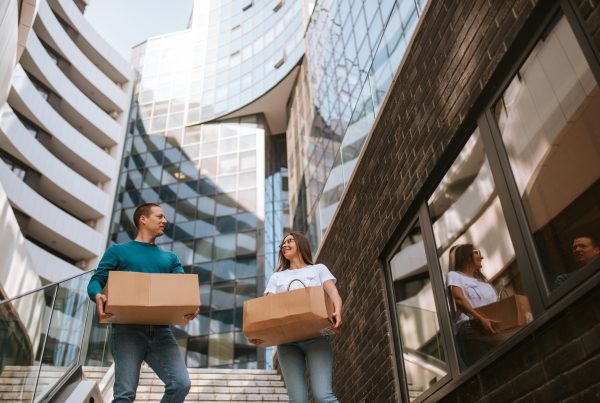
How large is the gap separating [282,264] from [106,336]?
5.16m

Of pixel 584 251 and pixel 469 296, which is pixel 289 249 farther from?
pixel 584 251

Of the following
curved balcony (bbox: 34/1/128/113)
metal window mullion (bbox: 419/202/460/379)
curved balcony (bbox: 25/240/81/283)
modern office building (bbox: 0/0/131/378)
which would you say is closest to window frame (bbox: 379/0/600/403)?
metal window mullion (bbox: 419/202/460/379)

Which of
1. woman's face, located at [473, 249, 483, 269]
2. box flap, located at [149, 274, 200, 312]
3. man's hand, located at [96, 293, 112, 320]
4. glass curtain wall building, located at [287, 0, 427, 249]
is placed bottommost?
man's hand, located at [96, 293, 112, 320]

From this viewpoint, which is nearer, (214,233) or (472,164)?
(472,164)

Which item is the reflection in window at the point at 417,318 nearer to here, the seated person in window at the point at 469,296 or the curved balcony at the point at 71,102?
the seated person in window at the point at 469,296

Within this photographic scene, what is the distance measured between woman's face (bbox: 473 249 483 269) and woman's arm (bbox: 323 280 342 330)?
112cm

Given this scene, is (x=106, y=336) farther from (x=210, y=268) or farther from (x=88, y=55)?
(x=88, y=55)

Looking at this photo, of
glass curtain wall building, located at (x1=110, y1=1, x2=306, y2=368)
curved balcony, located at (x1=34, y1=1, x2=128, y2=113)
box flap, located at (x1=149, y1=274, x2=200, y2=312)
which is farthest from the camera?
curved balcony, located at (x1=34, y1=1, x2=128, y2=113)

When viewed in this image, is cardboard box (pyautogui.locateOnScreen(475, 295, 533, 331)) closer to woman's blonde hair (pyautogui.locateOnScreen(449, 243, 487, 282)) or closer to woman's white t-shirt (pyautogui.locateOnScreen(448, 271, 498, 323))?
woman's white t-shirt (pyautogui.locateOnScreen(448, 271, 498, 323))

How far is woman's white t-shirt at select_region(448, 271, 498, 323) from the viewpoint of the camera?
13.8 feet

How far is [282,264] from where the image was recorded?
4723mm

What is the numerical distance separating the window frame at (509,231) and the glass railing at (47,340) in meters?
3.84

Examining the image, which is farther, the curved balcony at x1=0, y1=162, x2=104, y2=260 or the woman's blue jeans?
the curved balcony at x1=0, y1=162, x2=104, y2=260

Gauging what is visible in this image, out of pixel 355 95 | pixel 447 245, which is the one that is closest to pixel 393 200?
pixel 447 245
